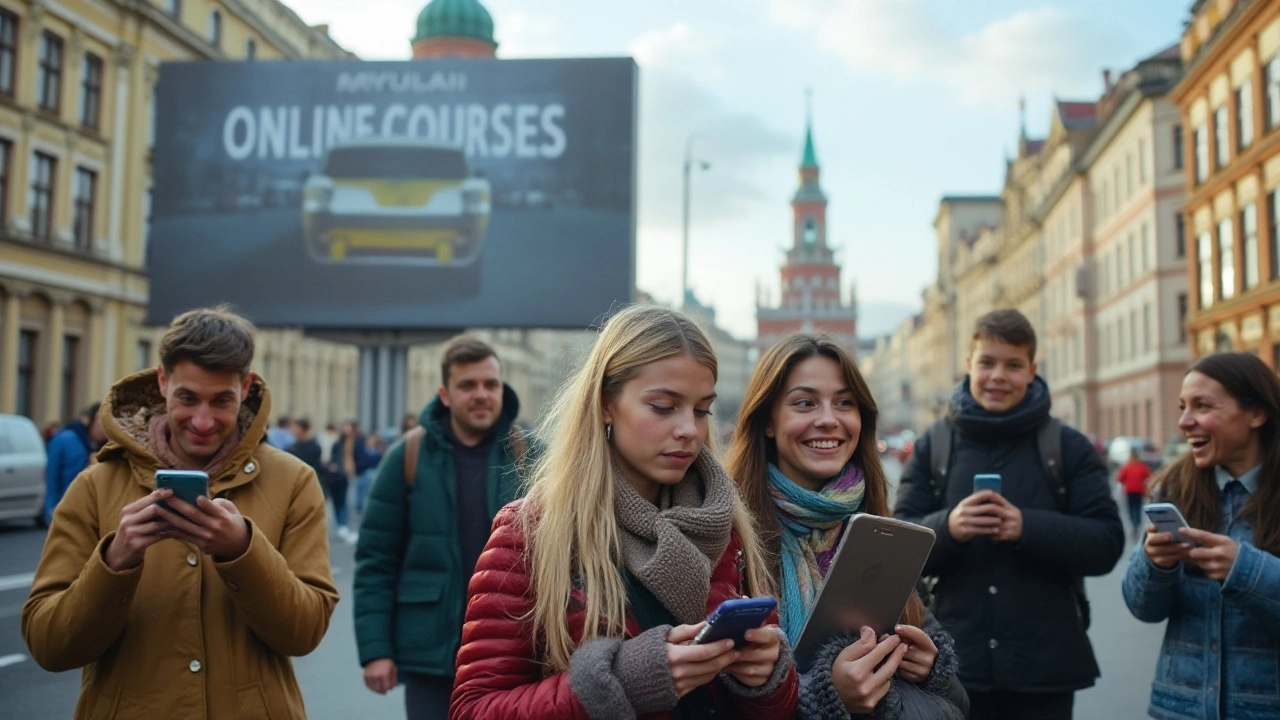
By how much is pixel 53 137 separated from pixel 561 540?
33.4m

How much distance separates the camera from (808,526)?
3.11 metres

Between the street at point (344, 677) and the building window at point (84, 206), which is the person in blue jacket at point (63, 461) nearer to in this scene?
the street at point (344, 677)

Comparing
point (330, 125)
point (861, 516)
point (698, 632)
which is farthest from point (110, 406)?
point (330, 125)

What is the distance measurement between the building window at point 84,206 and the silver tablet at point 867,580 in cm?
3408

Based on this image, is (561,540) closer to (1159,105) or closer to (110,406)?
(110,406)

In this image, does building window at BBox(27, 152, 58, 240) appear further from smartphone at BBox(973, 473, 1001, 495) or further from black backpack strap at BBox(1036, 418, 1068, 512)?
smartphone at BBox(973, 473, 1001, 495)

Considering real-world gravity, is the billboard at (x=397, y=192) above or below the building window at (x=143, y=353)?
above

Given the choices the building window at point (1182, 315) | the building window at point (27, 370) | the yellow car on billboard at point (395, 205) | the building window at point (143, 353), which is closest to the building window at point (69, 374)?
the building window at point (27, 370)

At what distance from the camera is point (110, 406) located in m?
3.15

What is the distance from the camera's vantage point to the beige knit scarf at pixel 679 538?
2.32 m

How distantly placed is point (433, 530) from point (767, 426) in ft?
6.04

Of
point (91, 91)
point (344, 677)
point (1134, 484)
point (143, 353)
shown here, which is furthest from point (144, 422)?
point (143, 353)

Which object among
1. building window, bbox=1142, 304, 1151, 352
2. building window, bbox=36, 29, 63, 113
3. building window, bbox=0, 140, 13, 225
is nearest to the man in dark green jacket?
building window, bbox=0, 140, 13, 225

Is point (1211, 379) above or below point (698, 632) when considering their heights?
above
